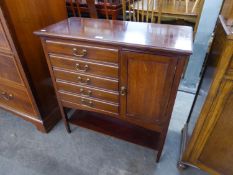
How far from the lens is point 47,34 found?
3.16ft

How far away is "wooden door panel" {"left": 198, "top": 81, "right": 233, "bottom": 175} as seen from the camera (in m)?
0.81

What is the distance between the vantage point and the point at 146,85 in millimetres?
947

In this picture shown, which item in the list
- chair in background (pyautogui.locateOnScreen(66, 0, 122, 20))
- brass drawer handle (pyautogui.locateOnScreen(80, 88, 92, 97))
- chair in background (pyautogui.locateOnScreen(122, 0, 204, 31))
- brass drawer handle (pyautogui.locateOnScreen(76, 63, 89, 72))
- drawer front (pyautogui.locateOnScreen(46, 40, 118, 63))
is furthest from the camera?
chair in background (pyautogui.locateOnScreen(122, 0, 204, 31))

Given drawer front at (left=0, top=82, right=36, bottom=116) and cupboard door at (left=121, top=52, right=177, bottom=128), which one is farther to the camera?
drawer front at (left=0, top=82, right=36, bottom=116)

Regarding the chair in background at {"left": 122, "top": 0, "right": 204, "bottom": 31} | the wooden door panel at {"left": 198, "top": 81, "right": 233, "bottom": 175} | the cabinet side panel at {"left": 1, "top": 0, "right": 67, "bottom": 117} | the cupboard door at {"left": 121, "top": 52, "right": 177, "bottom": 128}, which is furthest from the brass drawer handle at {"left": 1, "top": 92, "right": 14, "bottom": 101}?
the wooden door panel at {"left": 198, "top": 81, "right": 233, "bottom": 175}

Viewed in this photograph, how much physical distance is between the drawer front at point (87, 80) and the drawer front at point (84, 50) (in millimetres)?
133

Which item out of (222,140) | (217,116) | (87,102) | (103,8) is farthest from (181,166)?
(103,8)

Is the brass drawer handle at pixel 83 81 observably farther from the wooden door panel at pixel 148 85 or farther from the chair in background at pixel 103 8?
the chair in background at pixel 103 8

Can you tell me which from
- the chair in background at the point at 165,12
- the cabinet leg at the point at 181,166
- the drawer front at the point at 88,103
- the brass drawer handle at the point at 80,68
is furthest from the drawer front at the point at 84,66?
the chair in background at the point at 165,12

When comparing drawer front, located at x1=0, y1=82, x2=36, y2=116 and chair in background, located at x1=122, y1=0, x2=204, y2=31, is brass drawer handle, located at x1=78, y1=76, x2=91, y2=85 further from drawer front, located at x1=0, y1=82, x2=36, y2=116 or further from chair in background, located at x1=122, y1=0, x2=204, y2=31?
chair in background, located at x1=122, y1=0, x2=204, y2=31

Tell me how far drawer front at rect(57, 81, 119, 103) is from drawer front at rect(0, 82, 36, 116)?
0.36 metres

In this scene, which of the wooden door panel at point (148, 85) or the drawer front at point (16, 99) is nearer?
the wooden door panel at point (148, 85)

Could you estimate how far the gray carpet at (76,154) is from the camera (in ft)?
4.06

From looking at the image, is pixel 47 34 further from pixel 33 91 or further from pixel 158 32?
pixel 158 32
